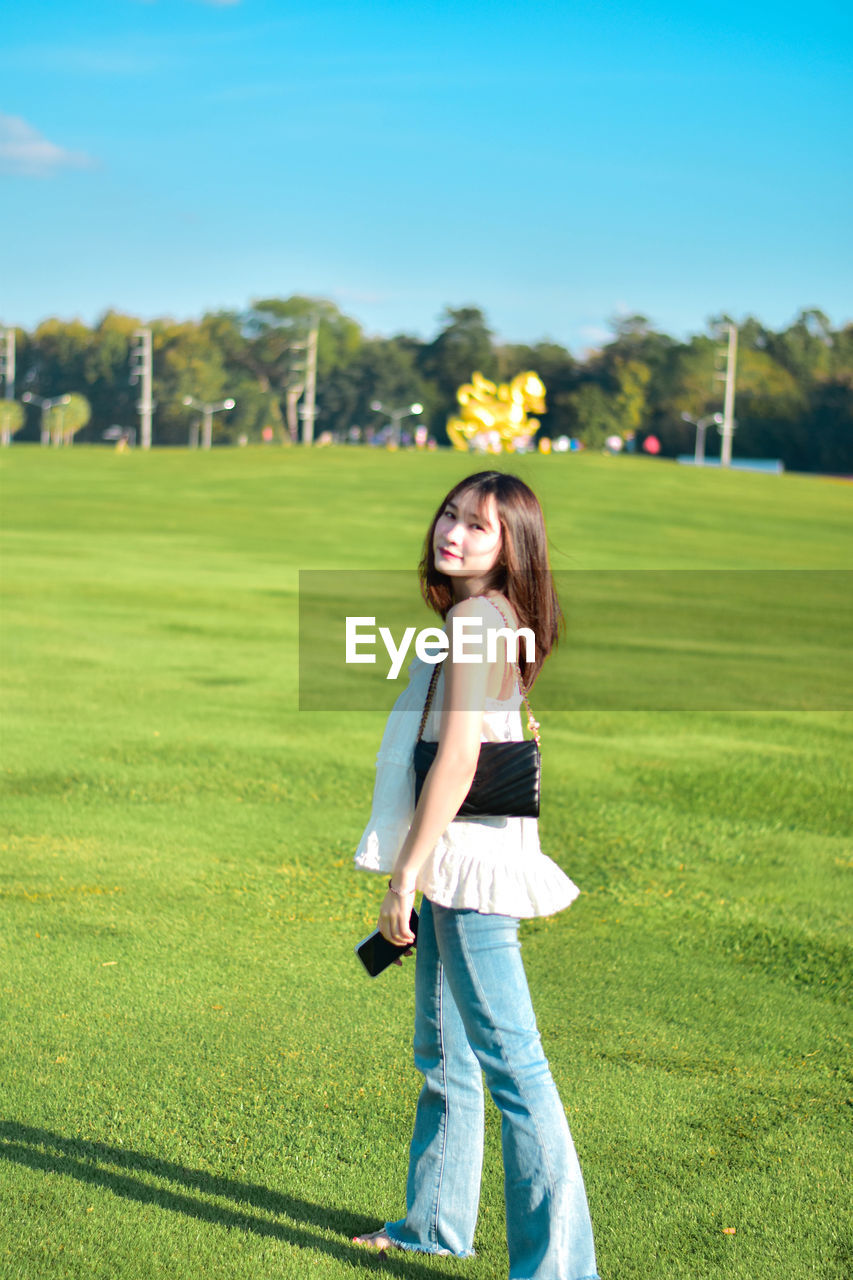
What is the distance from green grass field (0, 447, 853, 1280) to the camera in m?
3.32

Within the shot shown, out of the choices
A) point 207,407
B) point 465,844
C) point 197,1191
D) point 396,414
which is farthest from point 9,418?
point 465,844

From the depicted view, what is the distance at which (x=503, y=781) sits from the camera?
9.18ft

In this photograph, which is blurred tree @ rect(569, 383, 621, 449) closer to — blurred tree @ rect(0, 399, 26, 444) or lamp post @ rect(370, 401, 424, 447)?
lamp post @ rect(370, 401, 424, 447)

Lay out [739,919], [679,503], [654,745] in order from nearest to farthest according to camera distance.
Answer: [739,919]
[654,745]
[679,503]

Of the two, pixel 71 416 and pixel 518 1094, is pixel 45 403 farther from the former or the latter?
pixel 518 1094

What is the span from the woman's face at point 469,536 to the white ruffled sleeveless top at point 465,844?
0.24 m

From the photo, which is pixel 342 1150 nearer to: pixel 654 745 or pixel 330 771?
pixel 330 771

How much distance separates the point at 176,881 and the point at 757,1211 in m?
3.33

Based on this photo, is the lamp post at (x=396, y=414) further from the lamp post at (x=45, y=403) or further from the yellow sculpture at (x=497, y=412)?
the yellow sculpture at (x=497, y=412)

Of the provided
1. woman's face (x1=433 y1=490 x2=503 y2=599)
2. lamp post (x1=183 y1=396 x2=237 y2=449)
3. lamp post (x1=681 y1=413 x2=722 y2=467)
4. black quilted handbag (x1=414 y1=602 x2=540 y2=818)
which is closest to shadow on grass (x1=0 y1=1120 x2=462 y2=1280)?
black quilted handbag (x1=414 y1=602 x2=540 y2=818)

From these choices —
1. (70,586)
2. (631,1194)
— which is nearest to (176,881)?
(631,1194)

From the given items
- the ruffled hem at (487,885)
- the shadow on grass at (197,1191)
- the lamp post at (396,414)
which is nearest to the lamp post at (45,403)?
the lamp post at (396,414)

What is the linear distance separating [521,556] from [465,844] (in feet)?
2.10

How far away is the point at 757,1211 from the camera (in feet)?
11.1
